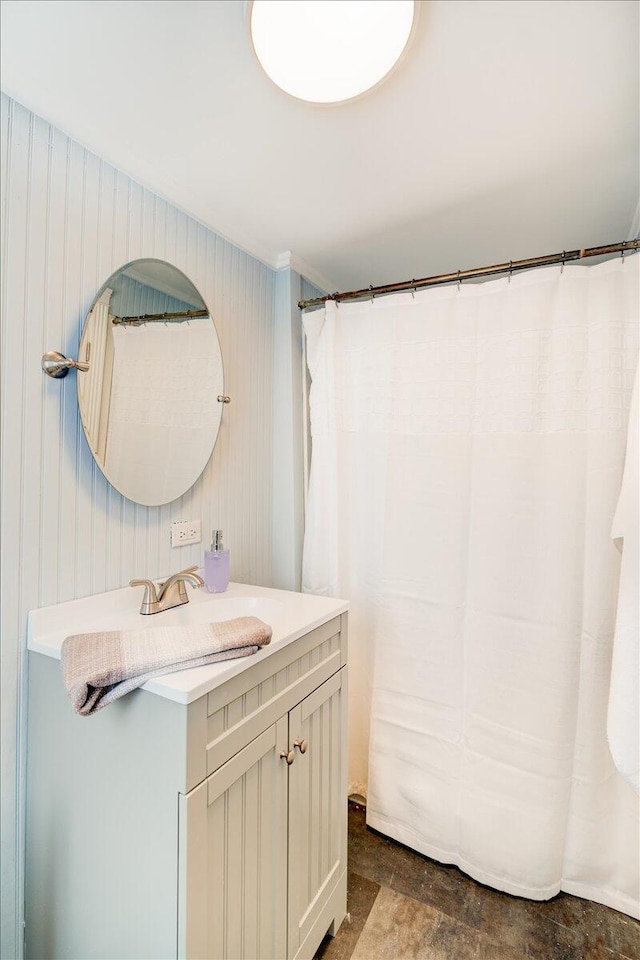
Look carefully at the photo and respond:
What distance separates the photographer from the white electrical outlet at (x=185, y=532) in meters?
1.49

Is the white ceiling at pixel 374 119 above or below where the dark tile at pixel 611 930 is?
above

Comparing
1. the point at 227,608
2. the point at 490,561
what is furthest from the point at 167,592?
the point at 490,561

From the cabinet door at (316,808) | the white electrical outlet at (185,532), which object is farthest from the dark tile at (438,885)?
the white electrical outlet at (185,532)

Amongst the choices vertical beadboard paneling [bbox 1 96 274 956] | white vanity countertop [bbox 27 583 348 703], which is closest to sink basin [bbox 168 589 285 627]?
white vanity countertop [bbox 27 583 348 703]

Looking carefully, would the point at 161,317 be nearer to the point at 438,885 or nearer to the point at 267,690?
the point at 267,690

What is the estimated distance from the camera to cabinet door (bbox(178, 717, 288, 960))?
33.5 inches

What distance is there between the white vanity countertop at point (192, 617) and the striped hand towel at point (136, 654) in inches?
1.0

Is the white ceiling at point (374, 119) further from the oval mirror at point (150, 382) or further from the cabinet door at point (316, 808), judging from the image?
the cabinet door at point (316, 808)

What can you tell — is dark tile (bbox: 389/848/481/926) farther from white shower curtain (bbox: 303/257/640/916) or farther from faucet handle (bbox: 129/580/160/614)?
faucet handle (bbox: 129/580/160/614)

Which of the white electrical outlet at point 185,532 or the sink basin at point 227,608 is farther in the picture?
the white electrical outlet at point 185,532

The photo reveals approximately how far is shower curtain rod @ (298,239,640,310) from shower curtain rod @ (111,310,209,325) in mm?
541

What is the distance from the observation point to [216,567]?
150 cm

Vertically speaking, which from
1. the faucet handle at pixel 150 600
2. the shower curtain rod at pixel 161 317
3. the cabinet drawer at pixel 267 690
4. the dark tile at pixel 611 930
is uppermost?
the shower curtain rod at pixel 161 317

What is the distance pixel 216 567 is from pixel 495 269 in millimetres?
1356
